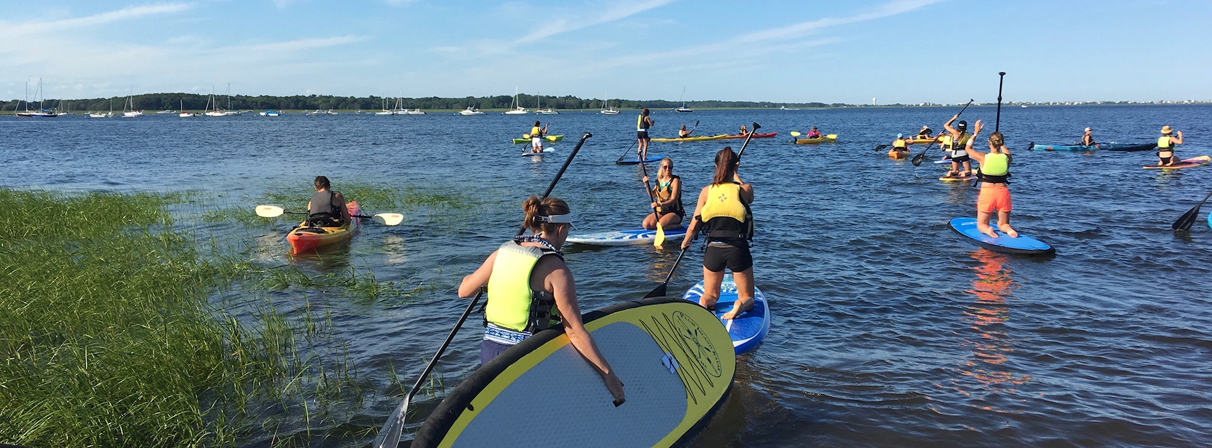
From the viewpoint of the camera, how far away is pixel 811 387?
6.32 metres

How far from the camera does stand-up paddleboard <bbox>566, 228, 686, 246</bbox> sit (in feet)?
40.2

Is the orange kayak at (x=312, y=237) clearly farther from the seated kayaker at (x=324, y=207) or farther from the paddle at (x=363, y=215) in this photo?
the paddle at (x=363, y=215)

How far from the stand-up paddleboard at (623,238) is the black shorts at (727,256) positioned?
5.23 meters

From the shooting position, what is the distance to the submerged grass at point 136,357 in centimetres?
485

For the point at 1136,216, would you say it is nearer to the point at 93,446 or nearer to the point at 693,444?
the point at 693,444

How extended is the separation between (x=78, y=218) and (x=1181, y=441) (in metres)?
15.8

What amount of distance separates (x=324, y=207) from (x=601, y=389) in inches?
356

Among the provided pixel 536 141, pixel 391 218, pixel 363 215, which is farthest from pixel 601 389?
pixel 536 141

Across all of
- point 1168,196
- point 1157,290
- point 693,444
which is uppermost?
point 1168,196

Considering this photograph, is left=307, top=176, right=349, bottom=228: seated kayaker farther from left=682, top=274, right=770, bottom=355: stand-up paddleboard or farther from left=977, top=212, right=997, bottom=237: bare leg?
left=977, top=212, right=997, bottom=237: bare leg

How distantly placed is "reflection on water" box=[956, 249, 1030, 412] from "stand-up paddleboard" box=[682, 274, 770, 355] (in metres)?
1.86

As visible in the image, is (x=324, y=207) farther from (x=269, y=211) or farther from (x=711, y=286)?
(x=711, y=286)

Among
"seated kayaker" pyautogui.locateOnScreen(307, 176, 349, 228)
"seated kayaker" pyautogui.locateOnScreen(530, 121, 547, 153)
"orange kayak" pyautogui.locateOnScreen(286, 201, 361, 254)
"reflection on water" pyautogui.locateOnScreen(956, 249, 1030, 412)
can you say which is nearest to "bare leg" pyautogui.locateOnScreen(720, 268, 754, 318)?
"reflection on water" pyautogui.locateOnScreen(956, 249, 1030, 412)

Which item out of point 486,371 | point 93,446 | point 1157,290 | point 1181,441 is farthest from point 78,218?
→ point 1157,290
